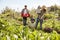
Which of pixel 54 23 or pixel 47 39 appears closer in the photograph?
pixel 47 39

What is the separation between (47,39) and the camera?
18.4 ft

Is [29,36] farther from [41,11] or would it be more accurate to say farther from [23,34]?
[41,11]

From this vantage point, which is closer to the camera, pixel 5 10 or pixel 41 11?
pixel 41 11

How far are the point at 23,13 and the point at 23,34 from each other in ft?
15.6

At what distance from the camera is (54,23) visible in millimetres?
12750

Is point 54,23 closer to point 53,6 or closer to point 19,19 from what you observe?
point 19,19

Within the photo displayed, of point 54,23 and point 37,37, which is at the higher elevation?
point 37,37

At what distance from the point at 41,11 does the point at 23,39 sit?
216 inches

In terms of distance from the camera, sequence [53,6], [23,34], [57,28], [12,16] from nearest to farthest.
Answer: [23,34], [57,28], [12,16], [53,6]

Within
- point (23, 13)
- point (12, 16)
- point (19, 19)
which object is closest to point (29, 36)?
point (23, 13)

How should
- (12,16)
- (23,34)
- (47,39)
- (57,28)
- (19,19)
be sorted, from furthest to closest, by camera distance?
(12,16) → (19,19) → (57,28) → (23,34) → (47,39)

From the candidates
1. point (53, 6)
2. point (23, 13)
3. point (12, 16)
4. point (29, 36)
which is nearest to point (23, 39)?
point (29, 36)

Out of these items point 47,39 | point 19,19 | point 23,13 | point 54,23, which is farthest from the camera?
point 19,19

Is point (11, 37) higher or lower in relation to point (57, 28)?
higher
